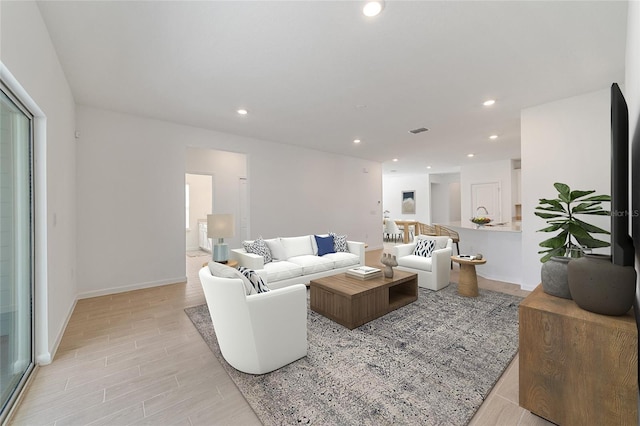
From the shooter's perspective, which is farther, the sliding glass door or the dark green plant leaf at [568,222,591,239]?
the dark green plant leaf at [568,222,591,239]

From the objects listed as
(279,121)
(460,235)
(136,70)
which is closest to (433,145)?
(460,235)

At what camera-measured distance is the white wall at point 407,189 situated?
1144cm

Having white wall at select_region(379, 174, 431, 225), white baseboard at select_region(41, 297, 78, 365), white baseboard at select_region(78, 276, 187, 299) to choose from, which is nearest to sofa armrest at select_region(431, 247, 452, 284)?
white baseboard at select_region(78, 276, 187, 299)

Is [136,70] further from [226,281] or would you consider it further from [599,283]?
[599,283]

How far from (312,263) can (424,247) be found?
1891 millimetres

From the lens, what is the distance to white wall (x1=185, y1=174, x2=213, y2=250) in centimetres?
821

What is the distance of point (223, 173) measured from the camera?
283 inches

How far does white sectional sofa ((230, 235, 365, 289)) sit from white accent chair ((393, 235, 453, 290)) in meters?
0.86

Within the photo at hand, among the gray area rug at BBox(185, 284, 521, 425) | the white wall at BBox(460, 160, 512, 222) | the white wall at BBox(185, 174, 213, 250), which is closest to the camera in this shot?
the gray area rug at BBox(185, 284, 521, 425)

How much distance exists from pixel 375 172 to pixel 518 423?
7.25 m

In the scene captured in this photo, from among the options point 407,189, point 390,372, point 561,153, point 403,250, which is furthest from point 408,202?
point 390,372

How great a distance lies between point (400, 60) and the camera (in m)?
2.67

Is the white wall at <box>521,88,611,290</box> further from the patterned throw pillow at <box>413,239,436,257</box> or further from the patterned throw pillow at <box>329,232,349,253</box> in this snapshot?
the patterned throw pillow at <box>329,232,349,253</box>

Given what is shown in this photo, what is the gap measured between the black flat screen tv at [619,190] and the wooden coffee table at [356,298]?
198 centimetres
